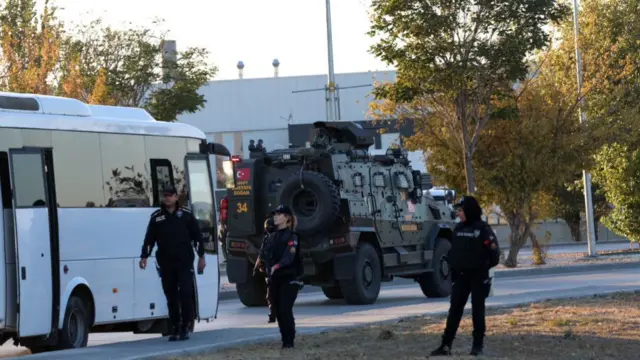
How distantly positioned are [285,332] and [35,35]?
22.6 m

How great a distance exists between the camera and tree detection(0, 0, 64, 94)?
32.4 m

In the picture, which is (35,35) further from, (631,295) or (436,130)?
(631,295)

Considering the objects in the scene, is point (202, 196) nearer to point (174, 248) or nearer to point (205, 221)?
point (205, 221)

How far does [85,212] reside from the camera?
16922 mm

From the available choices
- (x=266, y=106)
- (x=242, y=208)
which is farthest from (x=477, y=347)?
(x=266, y=106)

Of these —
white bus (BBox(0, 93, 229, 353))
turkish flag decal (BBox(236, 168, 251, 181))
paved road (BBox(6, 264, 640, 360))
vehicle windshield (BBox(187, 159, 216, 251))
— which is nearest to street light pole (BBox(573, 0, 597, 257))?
paved road (BBox(6, 264, 640, 360))

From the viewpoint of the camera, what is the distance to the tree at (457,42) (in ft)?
107

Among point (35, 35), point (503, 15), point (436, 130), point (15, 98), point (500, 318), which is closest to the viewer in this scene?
point (15, 98)

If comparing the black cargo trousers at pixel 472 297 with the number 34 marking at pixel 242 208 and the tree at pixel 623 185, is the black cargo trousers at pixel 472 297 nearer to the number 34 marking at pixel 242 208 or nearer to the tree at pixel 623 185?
the number 34 marking at pixel 242 208

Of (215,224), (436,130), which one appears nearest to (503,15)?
(436,130)

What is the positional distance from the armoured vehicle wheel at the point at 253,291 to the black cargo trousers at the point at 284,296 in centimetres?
994

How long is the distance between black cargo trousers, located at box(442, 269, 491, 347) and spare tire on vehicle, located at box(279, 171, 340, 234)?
9493mm

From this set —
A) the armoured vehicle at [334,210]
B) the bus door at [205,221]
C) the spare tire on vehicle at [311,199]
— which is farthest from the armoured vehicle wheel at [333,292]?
the bus door at [205,221]

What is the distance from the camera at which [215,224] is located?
1947 cm
